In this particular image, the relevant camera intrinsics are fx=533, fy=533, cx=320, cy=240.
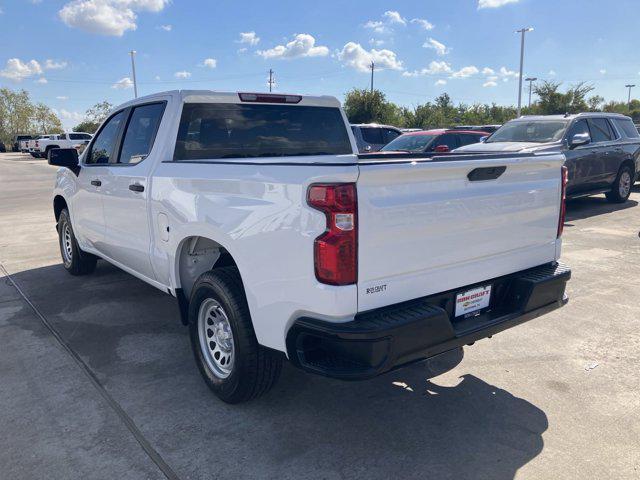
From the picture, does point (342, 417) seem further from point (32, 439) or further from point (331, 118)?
point (331, 118)

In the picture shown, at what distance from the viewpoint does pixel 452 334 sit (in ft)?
9.27

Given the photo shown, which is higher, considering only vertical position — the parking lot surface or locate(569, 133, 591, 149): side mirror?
locate(569, 133, 591, 149): side mirror

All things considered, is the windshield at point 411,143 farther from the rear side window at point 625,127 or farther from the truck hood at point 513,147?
the rear side window at point 625,127

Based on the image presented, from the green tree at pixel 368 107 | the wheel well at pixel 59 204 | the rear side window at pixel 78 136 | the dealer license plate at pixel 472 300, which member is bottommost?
the dealer license plate at pixel 472 300

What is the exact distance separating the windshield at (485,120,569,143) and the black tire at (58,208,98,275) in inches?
Answer: 305

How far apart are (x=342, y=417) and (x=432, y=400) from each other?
62 centimetres

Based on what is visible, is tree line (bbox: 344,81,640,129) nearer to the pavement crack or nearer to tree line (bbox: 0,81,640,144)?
tree line (bbox: 0,81,640,144)

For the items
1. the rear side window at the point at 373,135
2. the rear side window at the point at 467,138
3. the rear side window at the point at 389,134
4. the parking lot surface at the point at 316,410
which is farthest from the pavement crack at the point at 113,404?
the rear side window at the point at 389,134

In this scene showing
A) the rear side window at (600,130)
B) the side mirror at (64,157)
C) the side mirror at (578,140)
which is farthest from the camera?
the rear side window at (600,130)

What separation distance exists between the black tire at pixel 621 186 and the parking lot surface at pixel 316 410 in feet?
24.3

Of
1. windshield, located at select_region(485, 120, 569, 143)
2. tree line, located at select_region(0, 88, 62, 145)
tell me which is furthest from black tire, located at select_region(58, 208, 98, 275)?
tree line, located at select_region(0, 88, 62, 145)

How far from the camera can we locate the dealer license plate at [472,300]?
302 centimetres

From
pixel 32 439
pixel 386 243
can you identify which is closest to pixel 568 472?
pixel 386 243

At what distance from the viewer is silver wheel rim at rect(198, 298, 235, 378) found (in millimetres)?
3400
